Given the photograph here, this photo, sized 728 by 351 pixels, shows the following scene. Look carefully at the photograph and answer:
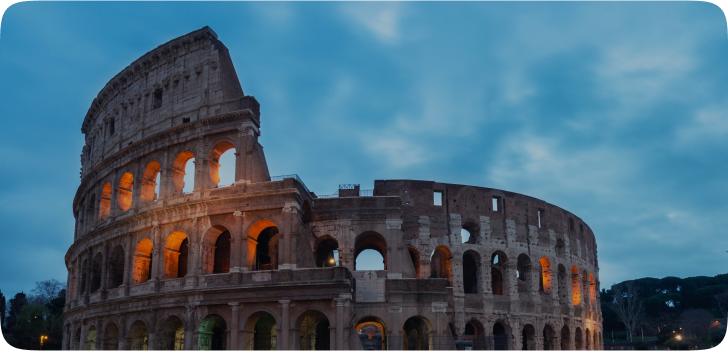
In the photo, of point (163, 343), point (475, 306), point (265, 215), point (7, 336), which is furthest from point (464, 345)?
point (7, 336)

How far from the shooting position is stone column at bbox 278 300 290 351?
22.2m

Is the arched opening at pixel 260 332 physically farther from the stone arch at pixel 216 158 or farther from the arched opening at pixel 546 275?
the arched opening at pixel 546 275

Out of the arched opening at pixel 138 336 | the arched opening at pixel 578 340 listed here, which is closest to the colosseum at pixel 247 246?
the arched opening at pixel 138 336

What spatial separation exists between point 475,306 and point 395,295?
683cm

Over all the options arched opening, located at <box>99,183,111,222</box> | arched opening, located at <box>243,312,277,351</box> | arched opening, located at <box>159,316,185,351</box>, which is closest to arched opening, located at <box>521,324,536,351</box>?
arched opening, located at <box>243,312,277,351</box>

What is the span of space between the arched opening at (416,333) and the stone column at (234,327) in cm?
842

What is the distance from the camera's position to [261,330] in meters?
25.7

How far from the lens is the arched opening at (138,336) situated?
26.0 m

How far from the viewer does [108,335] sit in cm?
2728

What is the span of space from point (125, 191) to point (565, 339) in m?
27.2

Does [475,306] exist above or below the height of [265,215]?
below

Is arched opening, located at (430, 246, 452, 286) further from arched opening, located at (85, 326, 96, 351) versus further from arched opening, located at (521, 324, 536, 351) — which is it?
arched opening, located at (85, 326, 96, 351)

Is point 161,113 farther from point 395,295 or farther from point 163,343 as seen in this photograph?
point 395,295

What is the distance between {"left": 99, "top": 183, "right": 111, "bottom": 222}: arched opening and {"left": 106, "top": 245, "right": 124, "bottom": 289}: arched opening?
2.57 metres
